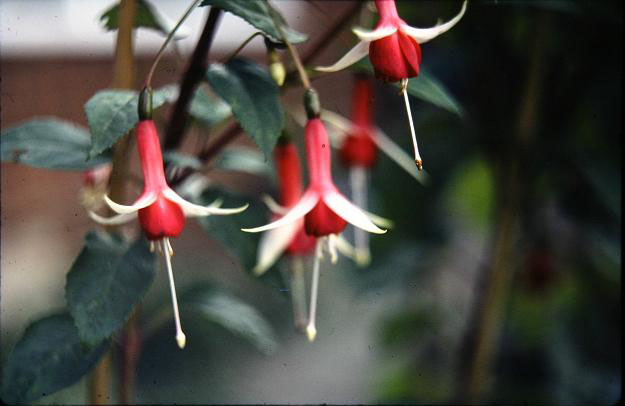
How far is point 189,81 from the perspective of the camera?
519 mm

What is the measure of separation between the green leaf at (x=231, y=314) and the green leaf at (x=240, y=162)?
13cm

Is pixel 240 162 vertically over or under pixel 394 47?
under

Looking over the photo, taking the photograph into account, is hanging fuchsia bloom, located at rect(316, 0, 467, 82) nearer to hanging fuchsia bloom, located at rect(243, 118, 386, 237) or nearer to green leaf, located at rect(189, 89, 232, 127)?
hanging fuchsia bloom, located at rect(243, 118, 386, 237)

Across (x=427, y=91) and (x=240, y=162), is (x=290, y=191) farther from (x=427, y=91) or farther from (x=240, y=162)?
(x=427, y=91)

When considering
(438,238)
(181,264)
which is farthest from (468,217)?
(181,264)

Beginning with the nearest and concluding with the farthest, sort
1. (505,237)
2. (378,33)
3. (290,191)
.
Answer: (378,33) < (290,191) < (505,237)

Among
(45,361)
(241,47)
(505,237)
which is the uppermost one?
(241,47)

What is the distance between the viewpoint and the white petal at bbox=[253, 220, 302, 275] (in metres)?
0.55

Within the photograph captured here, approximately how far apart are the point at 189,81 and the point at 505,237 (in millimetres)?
441

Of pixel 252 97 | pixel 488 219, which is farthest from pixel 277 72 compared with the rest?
pixel 488 219

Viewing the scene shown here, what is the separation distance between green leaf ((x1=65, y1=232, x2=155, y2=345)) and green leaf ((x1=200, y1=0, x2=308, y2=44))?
0.19m

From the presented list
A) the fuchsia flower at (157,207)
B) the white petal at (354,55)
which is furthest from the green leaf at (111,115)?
the white petal at (354,55)

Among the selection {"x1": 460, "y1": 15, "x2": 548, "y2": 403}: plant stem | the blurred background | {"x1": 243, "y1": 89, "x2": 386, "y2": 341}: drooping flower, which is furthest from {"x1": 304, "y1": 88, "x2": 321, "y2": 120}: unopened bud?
{"x1": 460, "y1": 15, "x2": 548, "y2": 403}: plant stem

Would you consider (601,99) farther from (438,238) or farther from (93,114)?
(93,114)
